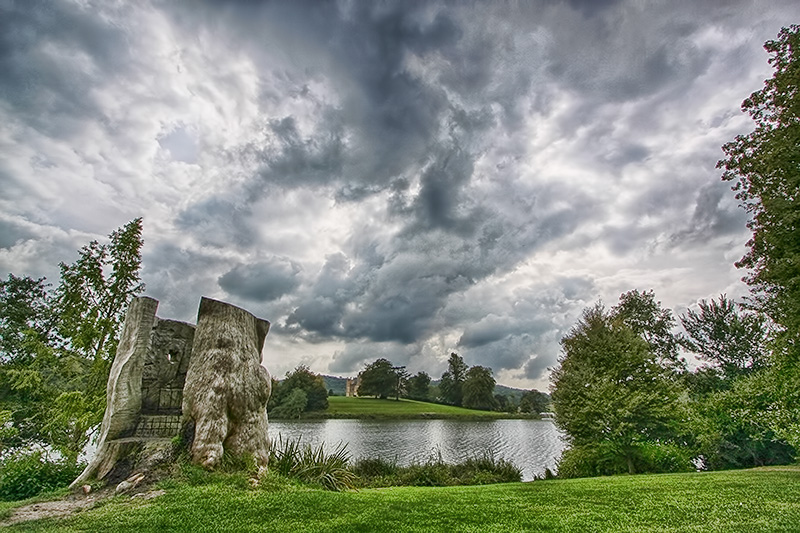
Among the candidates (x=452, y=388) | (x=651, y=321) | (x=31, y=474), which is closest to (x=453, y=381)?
(x=452, y=388)

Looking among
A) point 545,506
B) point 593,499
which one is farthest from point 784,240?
point 545,506

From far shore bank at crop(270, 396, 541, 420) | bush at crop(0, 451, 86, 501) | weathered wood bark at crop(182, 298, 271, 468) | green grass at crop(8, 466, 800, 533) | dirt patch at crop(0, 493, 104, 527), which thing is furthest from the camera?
far shore bank at crop(270, 396, 541, 420)

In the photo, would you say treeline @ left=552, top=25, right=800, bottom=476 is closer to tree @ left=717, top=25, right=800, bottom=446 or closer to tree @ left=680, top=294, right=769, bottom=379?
tree @ left=717, top=25, right=800, bottom=446

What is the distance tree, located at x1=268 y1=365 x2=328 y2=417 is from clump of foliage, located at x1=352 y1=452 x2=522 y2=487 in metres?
42.5

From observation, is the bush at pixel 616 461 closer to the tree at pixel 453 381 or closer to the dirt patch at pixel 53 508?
the dirt patch at pixel 53 508

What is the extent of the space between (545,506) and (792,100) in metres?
12.8

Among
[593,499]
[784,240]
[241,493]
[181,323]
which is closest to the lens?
[241,493]

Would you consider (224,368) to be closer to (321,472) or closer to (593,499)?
(321,472)

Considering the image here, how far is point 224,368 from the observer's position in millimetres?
8414

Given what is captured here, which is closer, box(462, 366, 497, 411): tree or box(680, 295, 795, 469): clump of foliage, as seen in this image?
box(680, 295, 795, 469): clump of foliage

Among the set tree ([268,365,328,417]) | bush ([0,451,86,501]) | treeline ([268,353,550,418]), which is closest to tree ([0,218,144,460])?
bush ([0,451,86,501])

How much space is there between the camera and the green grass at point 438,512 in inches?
199

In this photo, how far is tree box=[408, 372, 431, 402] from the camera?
292 feet

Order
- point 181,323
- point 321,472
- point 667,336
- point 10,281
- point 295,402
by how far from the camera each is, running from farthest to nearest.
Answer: point 295,402 → point 667,336 → point 10,281 → point 181,323 → point 321,472
